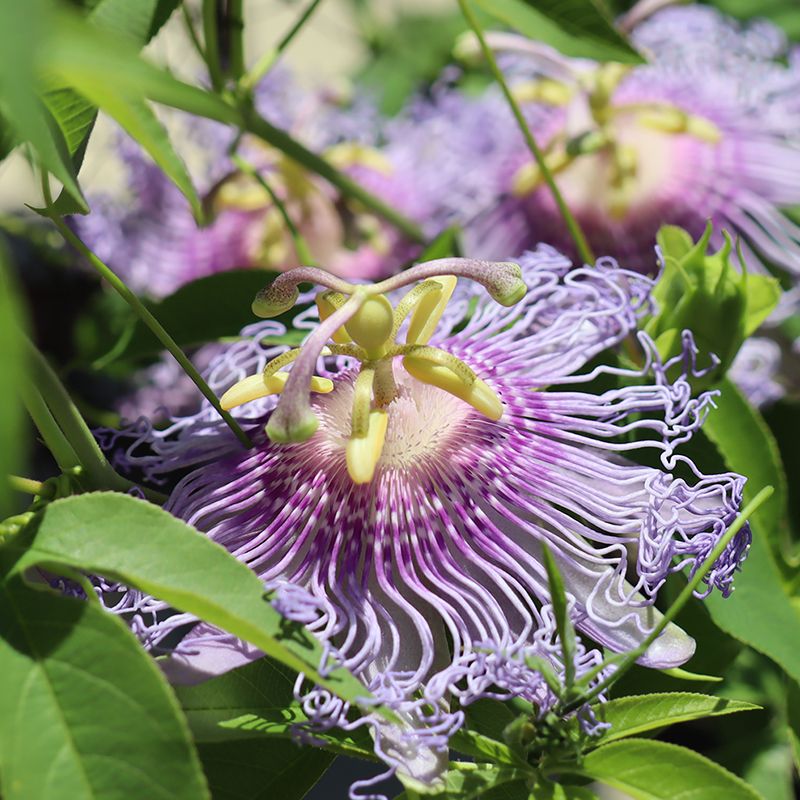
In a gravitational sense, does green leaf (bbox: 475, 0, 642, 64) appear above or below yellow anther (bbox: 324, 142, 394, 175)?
above

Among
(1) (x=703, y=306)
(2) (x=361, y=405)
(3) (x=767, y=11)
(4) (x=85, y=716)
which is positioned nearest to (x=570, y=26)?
(1) (x=703, y=306)

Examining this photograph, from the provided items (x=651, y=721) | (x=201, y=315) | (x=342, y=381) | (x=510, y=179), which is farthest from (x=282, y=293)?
(x=510, y=179)

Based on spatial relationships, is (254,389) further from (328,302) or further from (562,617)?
(562,617)

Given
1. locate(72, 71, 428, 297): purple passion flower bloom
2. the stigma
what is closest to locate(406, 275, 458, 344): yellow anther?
the stigma

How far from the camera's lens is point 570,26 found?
858 millimetres

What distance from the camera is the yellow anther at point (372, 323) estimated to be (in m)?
0.66

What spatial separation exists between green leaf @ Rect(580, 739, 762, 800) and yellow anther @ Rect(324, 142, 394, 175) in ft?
2.91

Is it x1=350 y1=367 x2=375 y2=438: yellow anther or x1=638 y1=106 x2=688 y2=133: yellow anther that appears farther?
x1=638 y1=106 x2=688 y2=133: yellow anther

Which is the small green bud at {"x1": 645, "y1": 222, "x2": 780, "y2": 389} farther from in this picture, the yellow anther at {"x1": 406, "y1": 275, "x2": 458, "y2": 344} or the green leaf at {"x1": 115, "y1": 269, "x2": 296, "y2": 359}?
the green leaf at {"x1": 115, "y1": 269, "x2": 296, "y2": 359}

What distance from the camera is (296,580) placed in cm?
64

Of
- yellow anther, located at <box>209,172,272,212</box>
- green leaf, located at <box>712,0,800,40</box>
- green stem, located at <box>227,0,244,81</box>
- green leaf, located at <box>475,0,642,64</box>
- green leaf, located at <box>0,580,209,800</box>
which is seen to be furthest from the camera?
green leaf, located at <box>712,0,800,40</box>

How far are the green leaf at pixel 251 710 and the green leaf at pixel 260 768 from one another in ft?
0.09

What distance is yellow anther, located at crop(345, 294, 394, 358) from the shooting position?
2.15 ft

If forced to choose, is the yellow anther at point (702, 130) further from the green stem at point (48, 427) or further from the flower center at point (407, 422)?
the green stem at point (48, 427)
